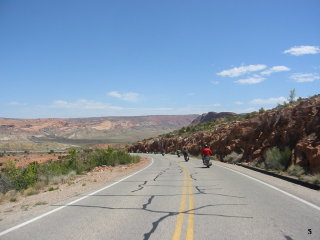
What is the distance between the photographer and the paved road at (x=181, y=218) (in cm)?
698

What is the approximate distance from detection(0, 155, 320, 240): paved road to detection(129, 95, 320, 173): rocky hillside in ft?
25.7

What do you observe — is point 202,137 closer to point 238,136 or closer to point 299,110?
point 238,136

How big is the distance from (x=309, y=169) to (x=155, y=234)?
13309 mm

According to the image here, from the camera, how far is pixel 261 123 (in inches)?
1426

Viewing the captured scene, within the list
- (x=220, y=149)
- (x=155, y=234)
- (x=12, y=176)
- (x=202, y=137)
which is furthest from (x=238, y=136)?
(x=155, y=234)

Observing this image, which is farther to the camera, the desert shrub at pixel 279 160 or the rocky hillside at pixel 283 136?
the desert shrub at pixel 279 160

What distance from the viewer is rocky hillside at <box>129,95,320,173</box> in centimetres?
1969

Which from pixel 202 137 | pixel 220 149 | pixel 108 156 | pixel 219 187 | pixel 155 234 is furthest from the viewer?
pixel 202 137

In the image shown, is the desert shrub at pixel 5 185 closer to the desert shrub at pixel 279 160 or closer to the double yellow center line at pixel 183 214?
the double yellow center line at pixel 183 214

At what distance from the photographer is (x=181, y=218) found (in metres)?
8.39

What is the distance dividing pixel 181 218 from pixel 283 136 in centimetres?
2139

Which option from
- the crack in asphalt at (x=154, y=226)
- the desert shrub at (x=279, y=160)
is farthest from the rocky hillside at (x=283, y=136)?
the crack in asphalt at (x=154, y=226)

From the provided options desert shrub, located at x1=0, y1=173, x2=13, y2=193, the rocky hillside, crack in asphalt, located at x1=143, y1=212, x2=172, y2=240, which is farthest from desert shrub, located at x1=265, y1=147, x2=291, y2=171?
desert shrub, located at x1=0, y1=173, x2=13, y2=193

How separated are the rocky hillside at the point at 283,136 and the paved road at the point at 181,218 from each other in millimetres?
7843
